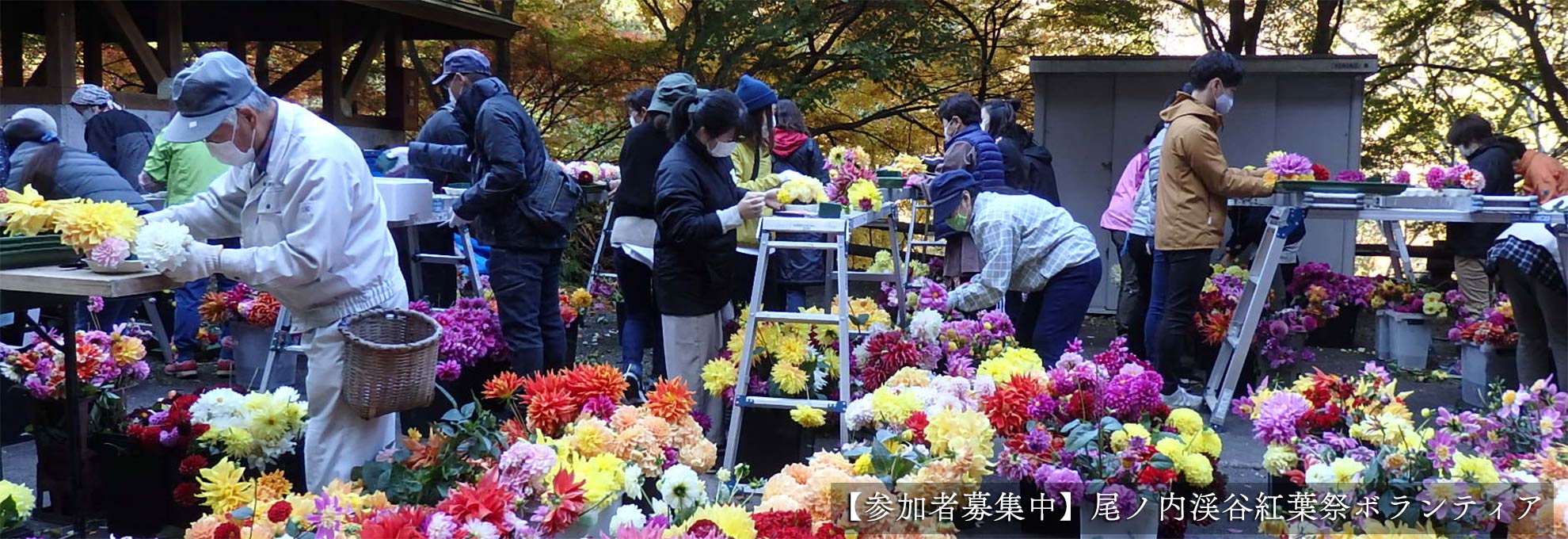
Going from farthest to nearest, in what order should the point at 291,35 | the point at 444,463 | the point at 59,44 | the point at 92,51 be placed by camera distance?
the point at 291,35 → the point at 92,51 → the point at 59,44 → the point at 444,463

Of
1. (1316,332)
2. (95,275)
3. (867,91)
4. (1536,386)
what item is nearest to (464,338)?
(95,275)

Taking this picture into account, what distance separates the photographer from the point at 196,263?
10.0 feet

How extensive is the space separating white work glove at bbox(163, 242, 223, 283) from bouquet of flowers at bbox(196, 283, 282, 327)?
284 cm

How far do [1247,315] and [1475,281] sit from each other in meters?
3.13

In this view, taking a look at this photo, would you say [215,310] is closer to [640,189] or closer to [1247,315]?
[640,189]

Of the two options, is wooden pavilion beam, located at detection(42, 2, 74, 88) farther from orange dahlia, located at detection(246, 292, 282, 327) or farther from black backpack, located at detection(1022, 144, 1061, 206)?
black backpack, located at detection(1022, 144, 1061, 206)

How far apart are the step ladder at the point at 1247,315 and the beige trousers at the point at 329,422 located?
12.1 ft

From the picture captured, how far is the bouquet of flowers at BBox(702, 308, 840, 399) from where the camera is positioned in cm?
435

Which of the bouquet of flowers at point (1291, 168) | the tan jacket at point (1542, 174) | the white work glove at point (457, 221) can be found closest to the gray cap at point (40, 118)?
the white work glove at point (457, 221)

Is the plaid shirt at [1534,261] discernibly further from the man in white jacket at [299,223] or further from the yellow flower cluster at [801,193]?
the man in white jacket at [299,223]

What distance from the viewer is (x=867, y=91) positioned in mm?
12273

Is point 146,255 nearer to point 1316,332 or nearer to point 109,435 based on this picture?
point 109,435

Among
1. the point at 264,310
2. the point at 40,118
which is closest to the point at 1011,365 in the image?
the point at 264,310

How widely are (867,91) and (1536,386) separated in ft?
30.6
